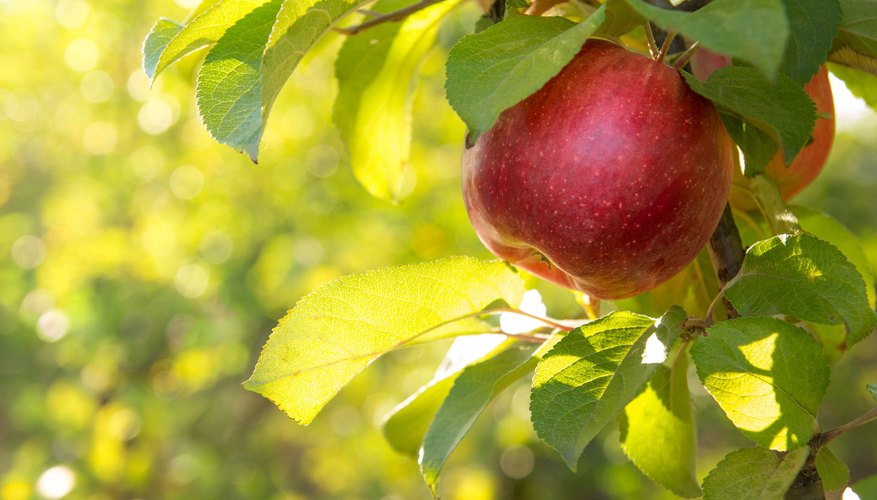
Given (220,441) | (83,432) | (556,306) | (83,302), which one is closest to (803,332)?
(556,306)

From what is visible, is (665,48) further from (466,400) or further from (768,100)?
(466,400)

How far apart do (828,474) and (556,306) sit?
1.55m

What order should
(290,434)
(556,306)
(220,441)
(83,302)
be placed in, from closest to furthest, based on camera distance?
(556,306)
(83,302)
(220,441)
(290,434)

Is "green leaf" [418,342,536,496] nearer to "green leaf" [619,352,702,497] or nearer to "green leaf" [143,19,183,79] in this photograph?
"green leaf" [619,352,702,497]

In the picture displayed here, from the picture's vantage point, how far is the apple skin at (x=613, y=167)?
48 centimetres

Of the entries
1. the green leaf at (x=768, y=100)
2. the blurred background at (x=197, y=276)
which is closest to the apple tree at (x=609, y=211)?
the green leaf at (x=768, y=100)

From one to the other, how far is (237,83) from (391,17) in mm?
210

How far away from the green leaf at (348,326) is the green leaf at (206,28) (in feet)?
0.57

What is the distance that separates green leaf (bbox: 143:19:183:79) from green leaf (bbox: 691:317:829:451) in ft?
1.24

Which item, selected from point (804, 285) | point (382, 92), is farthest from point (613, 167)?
point (382, 92)

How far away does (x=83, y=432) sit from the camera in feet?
7.68

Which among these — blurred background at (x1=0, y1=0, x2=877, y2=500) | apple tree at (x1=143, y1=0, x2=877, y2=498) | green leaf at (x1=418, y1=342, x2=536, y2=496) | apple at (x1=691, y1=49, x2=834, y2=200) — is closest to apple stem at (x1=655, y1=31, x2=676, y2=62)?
apple tree at (x1=143, y1=0, x2=877, y2=498)

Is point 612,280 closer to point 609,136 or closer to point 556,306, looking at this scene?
point 609,136

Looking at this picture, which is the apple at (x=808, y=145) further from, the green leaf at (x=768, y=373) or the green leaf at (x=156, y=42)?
the green leaf at (x=156, y=42)
